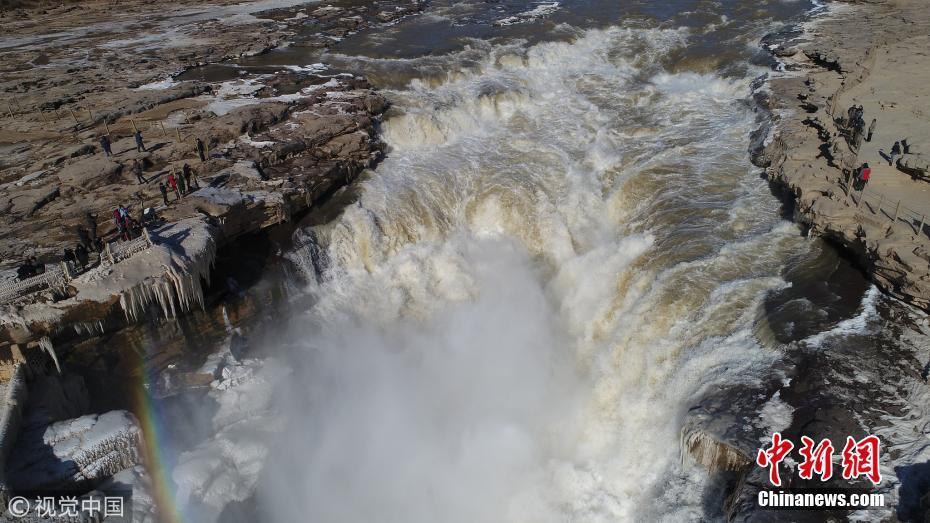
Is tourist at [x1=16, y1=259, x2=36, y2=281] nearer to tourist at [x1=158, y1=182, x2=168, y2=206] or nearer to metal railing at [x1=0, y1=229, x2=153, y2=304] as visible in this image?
metal railing at [x1=0, y1=229, x2=153, y2=304]

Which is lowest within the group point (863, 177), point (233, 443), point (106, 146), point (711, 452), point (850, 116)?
point (233, 443)

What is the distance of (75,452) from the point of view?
12.0m

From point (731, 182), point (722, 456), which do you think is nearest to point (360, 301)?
point (722, 456)

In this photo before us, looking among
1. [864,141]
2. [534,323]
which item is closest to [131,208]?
[534,323]

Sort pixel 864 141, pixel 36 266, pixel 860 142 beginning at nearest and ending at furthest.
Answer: pixel 36 266 < pixel 860 142 < pixel 864 141

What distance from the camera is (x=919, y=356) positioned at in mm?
12680

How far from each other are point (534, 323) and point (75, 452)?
A: 1251 cm

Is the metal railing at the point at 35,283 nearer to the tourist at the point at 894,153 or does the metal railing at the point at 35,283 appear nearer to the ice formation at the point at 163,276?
the ice formation at the point at 163,276

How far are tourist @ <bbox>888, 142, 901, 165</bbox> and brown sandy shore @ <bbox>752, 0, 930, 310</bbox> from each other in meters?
0.22

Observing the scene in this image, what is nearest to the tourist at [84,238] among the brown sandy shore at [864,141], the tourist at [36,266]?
the tourist at [36,266]

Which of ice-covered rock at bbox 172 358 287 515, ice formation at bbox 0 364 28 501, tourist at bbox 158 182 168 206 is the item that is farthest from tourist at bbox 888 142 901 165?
ice formation at bbox 0 364 28 501

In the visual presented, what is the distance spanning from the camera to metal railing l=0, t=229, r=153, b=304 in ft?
44.7

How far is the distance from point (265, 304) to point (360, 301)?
9.90ft

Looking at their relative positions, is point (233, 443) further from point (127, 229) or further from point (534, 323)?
point (534, 323)
